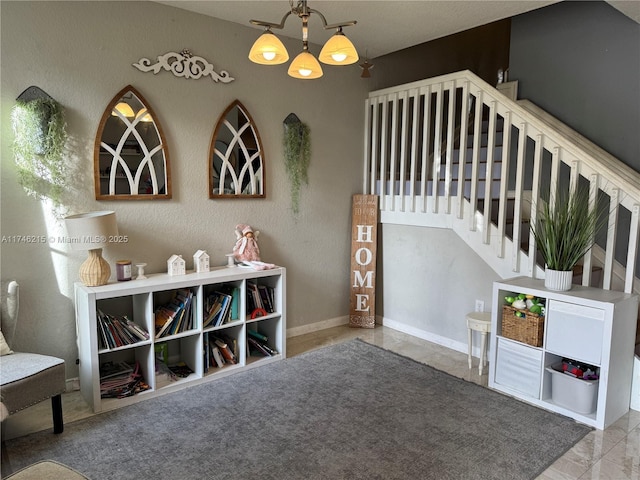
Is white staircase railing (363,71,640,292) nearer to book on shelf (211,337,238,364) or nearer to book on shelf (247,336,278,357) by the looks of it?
book on shelf (247,336,278,357)

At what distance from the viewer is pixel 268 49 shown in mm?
2090

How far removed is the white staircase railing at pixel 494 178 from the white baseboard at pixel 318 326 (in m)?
1.11

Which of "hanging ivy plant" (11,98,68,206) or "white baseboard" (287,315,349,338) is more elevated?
"hanging ivy plant" (11,98,68,206)

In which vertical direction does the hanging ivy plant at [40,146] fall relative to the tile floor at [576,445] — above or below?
above

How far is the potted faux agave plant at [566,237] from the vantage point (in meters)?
2.82

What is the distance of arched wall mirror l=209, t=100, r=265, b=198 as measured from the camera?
359cm

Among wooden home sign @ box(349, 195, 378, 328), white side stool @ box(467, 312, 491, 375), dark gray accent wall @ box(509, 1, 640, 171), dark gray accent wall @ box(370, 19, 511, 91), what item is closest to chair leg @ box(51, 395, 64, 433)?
wooden home sign @ box(349, 195, 378, 328)

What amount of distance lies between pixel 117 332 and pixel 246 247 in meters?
1.16

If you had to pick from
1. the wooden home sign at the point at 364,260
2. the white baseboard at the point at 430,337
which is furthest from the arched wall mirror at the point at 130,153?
the white baseboard at the point at 430,337

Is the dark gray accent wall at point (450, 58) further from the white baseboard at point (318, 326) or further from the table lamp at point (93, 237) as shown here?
the table lamp at point (93, 237)

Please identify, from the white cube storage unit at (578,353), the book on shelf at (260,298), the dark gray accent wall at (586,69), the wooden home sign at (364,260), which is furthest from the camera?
the wooden home sign at (364,260)

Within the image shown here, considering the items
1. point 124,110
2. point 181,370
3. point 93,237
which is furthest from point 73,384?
point 124,110

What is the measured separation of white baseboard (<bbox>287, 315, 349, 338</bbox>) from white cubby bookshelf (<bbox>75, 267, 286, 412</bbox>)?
472mm

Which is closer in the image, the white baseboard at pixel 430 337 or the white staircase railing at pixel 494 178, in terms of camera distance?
the white staircase railing at pixel 494 178
